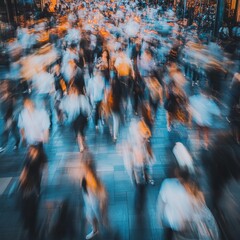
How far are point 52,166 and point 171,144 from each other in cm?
296

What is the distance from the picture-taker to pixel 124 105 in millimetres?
9578

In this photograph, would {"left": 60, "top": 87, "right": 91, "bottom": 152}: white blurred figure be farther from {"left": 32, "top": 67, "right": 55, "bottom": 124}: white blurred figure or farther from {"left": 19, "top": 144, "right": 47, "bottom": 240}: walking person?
{"left": 19, "top": 144, "right": 47, "bottom": 240}: walking person

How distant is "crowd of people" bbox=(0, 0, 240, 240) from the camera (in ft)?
14.2

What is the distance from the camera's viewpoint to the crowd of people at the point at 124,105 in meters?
4.34

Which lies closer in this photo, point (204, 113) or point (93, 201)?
point (93, 201)

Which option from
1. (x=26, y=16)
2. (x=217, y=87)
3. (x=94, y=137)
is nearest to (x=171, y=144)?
(x=94, y=137)

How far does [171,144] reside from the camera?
8109mm

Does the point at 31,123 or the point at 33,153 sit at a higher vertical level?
the point at 33,153

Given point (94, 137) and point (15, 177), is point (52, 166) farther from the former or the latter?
point (94, 137)

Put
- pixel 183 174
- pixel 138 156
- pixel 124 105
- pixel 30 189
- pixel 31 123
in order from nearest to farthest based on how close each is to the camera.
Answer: pixel 183 174 → pixel 30 189 → pixel 138 156 → pixel 31 123 → pixel 124 105

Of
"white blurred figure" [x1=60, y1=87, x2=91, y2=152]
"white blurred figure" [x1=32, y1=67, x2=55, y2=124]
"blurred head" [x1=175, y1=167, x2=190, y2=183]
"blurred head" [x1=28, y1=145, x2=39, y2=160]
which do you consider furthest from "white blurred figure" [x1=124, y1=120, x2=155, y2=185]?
"white blurred figure" [x1=32, y1=67, x2=55, y2=124]

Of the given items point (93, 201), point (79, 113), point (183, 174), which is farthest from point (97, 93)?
point (183, 174)

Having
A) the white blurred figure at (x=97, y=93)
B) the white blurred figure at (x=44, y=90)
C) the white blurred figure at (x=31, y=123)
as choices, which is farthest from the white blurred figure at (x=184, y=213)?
the white blurred figure at (x=44, y=90)

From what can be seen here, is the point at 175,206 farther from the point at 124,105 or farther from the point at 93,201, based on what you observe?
the point at 124,105
